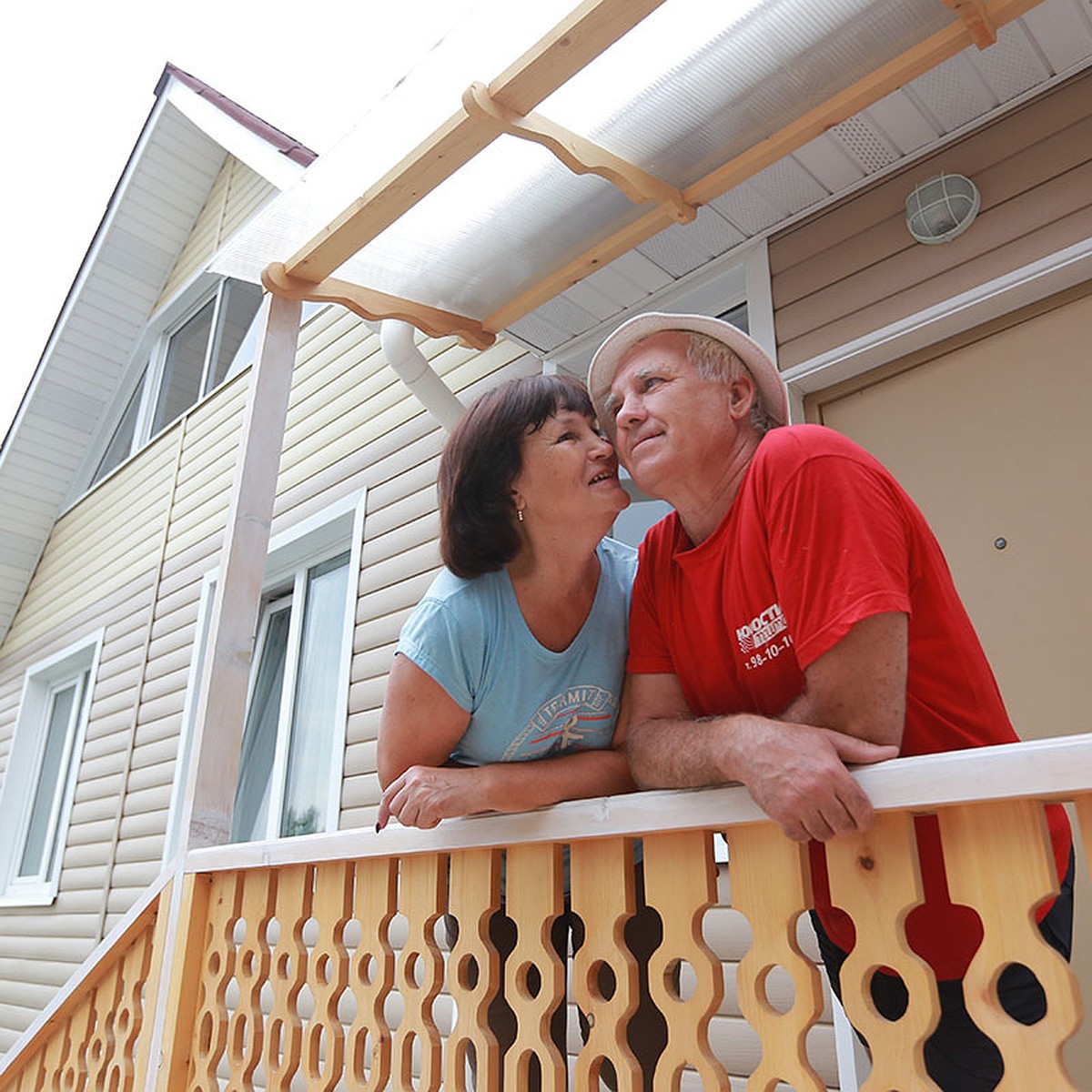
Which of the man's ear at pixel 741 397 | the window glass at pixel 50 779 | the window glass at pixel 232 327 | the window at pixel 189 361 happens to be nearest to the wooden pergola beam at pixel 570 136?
the man's ear at pixel 741 397

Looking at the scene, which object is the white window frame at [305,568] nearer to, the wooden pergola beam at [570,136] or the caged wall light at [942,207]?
the wooden pergola beam at [570,136]

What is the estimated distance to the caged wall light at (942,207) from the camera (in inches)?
97.1

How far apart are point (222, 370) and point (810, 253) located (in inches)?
197

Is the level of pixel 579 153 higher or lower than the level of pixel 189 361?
lower

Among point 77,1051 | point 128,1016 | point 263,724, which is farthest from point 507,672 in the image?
point 263,724

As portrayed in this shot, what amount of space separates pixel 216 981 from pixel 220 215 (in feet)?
21.9

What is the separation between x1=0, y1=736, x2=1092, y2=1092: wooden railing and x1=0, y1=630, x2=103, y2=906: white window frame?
4.69 metres

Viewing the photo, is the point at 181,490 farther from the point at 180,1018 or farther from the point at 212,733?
the point at 180,1018

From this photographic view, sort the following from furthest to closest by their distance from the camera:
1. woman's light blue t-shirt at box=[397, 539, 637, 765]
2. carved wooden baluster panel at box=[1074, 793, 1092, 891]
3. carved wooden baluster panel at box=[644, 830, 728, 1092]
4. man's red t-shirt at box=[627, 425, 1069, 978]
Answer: woman's light blue t-shirt at box=[397, 539, 637, 765], carved wooden baluster panel at box=[644, 830, 728, 1092], man's red t-shirt at box=[627, 425, 1069, 978], carved wooden baluster panel at box=[1074, 793, 1092, 891]

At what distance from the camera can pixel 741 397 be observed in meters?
1.50

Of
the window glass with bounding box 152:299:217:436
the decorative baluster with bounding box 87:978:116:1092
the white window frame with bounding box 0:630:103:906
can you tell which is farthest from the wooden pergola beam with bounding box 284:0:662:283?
the white window frame with bounding box 0:630:103:906

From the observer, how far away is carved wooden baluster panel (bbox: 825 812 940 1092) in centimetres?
99

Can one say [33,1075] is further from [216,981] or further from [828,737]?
[828,737]

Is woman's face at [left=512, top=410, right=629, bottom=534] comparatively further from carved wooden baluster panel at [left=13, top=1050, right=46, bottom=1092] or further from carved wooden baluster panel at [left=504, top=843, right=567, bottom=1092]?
carved wooden baluster panel at [left=13, top=1050, right=46, bottom=1092]
